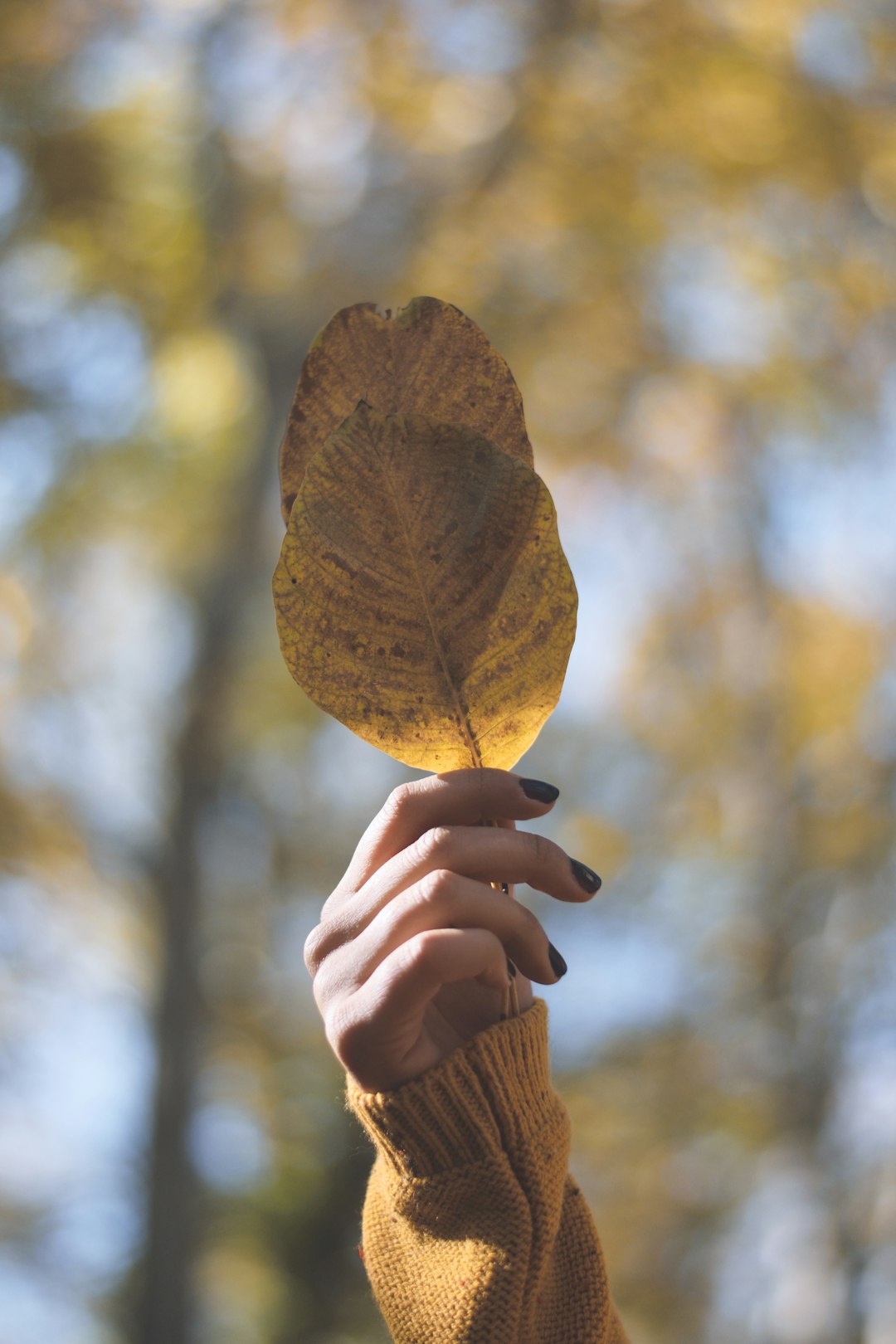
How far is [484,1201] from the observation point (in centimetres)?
70

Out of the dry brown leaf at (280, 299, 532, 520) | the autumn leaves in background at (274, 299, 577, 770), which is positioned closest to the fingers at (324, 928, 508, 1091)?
the autumn leaves in background at (274, 299, 577, 770)

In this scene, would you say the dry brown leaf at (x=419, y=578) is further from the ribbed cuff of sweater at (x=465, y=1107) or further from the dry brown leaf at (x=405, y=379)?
the ribbed cuff of sweater at (x=465, y=1107)

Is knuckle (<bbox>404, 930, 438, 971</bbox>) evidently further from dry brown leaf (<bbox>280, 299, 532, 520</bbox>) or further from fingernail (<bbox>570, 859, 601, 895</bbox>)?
dry brown leaf (<bbox>280, 299, 532, 520</bbox>)

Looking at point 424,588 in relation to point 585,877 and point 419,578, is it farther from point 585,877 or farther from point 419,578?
point 585,877

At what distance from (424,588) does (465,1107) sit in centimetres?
32

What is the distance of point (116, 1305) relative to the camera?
4656 mm

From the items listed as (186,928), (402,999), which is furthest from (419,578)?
(186,928)

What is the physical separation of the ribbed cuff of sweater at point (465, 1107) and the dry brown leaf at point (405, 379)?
371mm

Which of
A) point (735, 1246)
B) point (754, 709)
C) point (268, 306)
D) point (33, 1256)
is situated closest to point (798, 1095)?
point (735, 1246)

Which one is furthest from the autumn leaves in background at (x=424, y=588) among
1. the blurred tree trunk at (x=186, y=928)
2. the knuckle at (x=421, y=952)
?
the blurred tree trunk at (x=186, y=928)

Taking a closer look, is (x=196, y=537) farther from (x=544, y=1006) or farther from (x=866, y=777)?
(x=544, y=1006)

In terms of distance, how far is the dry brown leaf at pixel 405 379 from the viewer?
0.70 metres

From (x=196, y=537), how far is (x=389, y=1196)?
15.1 ft

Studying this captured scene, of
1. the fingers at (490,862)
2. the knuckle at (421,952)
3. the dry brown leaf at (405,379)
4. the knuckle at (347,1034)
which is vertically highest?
the dry brown leaf at (405,379)
